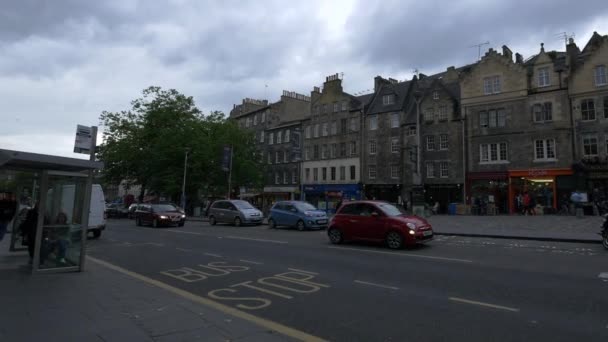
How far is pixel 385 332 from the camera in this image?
16.6 ft

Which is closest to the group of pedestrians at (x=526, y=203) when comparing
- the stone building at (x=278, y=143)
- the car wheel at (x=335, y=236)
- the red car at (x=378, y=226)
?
the red car at (x=378, y=226)

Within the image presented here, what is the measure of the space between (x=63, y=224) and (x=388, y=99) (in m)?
41.6

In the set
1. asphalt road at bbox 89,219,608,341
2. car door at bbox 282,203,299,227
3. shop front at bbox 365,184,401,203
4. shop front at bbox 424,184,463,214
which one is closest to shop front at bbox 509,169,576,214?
shop front at bbox 424,184,463,214

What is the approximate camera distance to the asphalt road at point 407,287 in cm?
521

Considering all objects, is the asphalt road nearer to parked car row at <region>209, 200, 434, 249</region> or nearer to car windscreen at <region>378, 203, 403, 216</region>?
parked car row at <region>209, 200, 434, 249</region>

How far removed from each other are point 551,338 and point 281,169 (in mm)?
53810

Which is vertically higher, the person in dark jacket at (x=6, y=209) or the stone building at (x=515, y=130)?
the stone building at (x=515, y=130)

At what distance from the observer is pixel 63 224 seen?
9016mm

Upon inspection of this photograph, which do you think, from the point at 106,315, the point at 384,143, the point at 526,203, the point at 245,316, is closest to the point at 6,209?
the point at 106,315

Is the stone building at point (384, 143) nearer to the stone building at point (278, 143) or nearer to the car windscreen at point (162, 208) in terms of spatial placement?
the stone building at point (278, 143)

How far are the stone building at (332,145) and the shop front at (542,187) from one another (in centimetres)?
1653

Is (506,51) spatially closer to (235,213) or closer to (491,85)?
(491,85)

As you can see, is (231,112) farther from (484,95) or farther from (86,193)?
(86,193)

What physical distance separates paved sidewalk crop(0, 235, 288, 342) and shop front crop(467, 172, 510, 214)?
3171 centimetres
